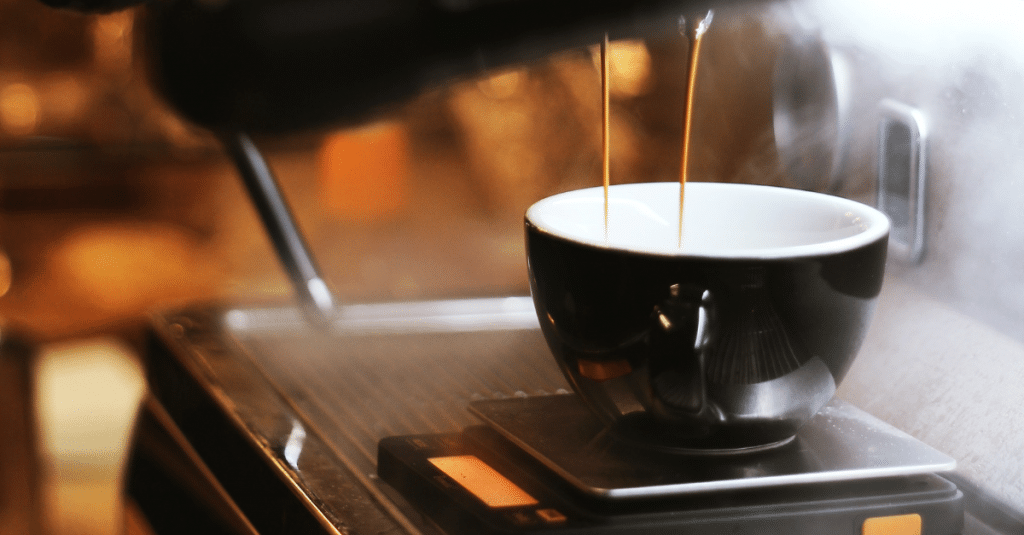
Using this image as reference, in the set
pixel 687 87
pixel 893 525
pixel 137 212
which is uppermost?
pixel 687 87

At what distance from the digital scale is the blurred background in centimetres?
88

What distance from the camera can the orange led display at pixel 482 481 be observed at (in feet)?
0.98

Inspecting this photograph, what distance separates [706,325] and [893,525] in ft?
0.27

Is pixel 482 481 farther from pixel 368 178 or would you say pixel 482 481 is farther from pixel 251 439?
pixel 368 178

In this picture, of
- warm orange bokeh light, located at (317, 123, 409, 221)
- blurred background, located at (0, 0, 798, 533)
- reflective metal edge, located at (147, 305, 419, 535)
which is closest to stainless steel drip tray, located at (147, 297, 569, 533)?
reflective metal edge, located at (147, 305, 419, 535)

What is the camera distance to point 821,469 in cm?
30

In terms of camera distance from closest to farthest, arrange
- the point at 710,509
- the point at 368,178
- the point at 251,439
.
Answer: the point at 710,509
the point at 251,439
the point at 368,178

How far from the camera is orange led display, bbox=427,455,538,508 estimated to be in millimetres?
300

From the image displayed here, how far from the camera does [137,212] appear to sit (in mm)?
1581

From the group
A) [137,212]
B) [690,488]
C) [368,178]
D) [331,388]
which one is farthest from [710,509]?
[137,212]

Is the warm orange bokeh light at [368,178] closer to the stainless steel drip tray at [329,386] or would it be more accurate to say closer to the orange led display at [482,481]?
the stainless steel drip tray at [329,386]

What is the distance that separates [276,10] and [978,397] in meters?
0.35

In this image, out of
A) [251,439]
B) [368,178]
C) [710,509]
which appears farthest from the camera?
[368,178]

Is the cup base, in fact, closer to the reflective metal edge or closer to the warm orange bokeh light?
the reflective metal edge
